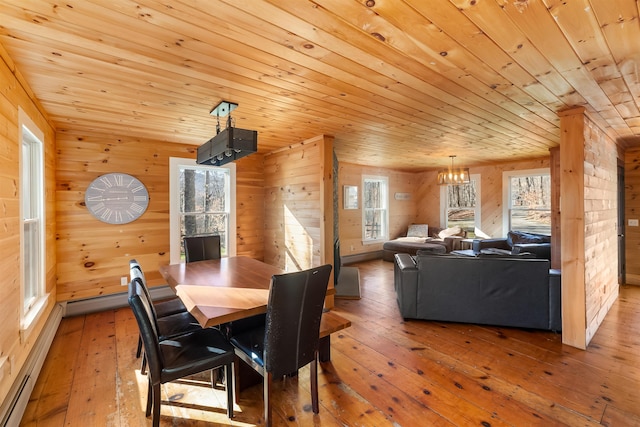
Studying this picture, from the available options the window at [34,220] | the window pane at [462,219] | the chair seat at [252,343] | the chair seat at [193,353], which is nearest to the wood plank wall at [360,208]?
the window pane at [462,219]

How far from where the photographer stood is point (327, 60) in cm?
191

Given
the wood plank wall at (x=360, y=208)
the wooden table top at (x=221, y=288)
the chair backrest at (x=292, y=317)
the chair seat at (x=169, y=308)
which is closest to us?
the chair backrest at (x=292, y=317)

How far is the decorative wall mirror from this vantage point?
6736 mm

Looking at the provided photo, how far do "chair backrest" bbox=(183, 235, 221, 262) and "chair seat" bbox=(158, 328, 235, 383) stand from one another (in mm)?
1679

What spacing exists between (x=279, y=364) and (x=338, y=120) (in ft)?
8.12

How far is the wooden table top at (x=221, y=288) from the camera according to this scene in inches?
71.6

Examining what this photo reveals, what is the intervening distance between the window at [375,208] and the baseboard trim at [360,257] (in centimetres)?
31

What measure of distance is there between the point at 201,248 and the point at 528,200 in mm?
6508

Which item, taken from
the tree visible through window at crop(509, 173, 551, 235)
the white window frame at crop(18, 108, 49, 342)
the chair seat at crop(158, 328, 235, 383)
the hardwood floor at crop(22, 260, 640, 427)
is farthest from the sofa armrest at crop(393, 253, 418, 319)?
the tree visible through window at crop(509, 173, 551, 235)

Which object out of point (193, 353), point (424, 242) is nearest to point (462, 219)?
point (424, 242)

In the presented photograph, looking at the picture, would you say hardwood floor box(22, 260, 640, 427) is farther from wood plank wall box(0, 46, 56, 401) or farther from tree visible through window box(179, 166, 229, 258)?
tree visible through window box(179, 166, 229, 258)

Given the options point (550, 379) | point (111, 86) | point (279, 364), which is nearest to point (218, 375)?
point (279, 364)

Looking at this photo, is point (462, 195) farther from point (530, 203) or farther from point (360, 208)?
point (360, 208)

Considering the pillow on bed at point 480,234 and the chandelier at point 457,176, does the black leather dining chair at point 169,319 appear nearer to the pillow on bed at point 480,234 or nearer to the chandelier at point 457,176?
the chandelier at point 457,176
